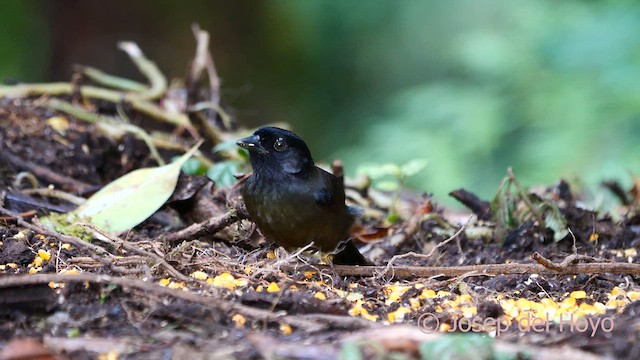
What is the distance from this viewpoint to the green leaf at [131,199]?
10.3 feet

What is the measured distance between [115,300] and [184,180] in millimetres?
1286

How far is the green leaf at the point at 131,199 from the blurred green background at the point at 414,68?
2.39 m

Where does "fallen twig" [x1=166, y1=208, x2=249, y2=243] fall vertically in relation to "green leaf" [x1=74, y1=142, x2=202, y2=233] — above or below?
below

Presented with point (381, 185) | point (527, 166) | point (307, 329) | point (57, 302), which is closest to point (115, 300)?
point (57, 302)

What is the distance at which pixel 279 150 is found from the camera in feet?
10.5

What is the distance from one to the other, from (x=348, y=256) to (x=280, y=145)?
0.50 meters

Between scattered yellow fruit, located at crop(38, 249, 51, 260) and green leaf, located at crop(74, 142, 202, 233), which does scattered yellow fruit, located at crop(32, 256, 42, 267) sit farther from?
green leaf, located at crop(74, 142, 202, 233)

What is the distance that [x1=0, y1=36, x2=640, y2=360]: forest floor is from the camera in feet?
6.23

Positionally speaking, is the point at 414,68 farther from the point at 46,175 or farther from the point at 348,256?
the point at 348,256

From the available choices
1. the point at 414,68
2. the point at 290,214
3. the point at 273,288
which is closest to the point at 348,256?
the point at 290,214

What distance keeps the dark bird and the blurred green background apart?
2.00 meters

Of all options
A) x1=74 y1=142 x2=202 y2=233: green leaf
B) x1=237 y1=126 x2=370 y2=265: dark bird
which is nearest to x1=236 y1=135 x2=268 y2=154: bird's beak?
x1=237 y1=126 x2=370 y2=265: dark bird

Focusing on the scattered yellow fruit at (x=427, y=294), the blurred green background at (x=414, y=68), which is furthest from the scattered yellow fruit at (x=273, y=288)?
the blurred green background at (x=414, y=68)

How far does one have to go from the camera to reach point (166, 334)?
1.96 metres
